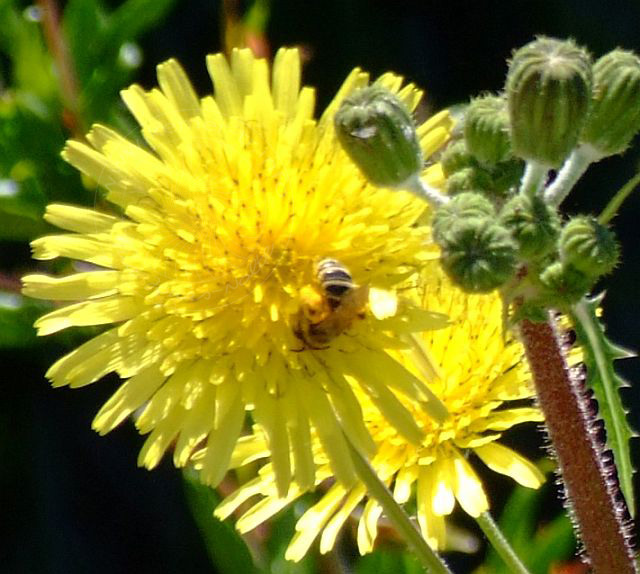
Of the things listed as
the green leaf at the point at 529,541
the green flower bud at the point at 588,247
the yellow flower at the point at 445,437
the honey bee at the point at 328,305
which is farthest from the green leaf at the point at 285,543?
the green flower bud at the point at 588,247

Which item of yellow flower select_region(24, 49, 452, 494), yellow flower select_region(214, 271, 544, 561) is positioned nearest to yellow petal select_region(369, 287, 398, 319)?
yellow flower select_region(24, 49, 452, 494)

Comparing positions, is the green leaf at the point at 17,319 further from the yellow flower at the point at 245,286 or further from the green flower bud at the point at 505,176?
the green flower bud at the point at 505,176

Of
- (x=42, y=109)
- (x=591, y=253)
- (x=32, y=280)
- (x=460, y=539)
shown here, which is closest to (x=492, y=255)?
(x=591, y=253)

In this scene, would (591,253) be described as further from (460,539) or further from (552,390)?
(460,539)

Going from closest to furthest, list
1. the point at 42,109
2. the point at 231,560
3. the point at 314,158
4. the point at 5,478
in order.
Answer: the point at 314,158 → the point at 231,560 → the point at 42,109 → the point at 5,478

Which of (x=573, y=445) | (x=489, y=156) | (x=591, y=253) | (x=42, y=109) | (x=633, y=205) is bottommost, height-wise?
(x=573, y=445)
